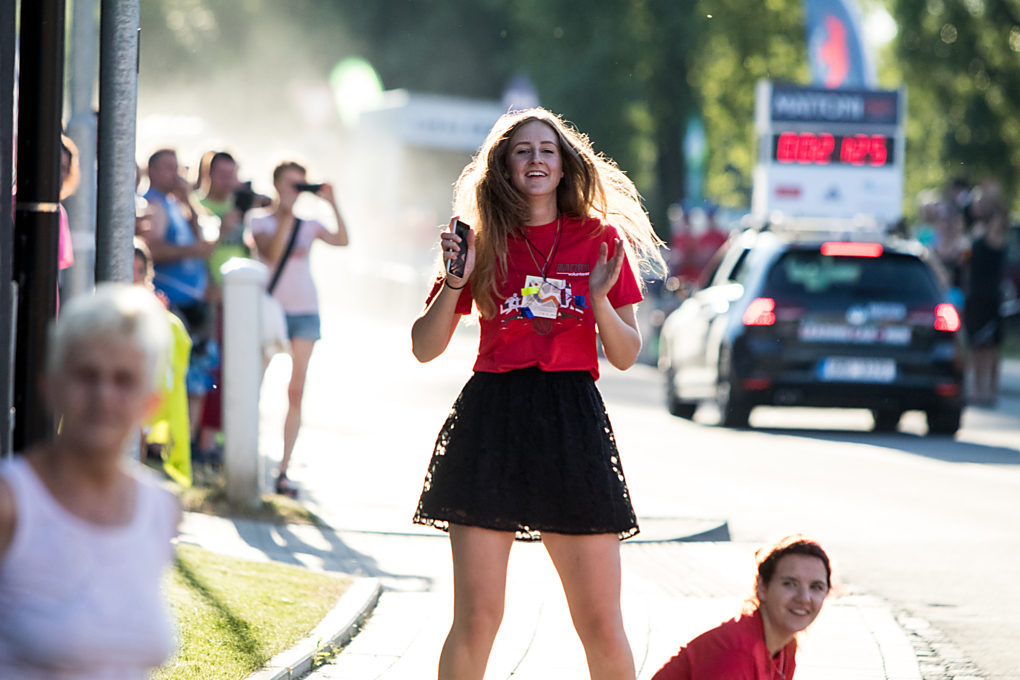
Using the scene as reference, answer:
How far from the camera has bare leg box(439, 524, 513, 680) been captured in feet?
13.2

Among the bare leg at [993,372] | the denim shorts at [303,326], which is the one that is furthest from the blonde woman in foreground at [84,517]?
the bare leg at [993,372]

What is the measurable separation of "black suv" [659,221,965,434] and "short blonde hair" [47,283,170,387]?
11365 mm

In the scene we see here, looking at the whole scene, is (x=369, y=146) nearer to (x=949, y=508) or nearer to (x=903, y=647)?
(x=949, y=508)

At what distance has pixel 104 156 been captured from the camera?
16.2 ft

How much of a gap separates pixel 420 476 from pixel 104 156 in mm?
5681

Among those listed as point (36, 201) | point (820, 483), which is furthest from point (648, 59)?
point (36, 201)

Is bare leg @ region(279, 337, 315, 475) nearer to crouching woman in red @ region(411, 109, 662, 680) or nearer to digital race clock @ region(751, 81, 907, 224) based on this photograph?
crouching woman in red @ region(411, 109, 662, 680)

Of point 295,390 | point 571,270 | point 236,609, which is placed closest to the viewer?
point 571,270

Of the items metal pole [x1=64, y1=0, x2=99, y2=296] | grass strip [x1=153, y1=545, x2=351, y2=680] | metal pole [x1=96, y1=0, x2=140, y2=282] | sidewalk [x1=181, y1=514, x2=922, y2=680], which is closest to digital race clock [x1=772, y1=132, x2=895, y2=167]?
sidewalk [x1=181, y1=514, x2=922, y2=680]

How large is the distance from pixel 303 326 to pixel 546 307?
17.3ft

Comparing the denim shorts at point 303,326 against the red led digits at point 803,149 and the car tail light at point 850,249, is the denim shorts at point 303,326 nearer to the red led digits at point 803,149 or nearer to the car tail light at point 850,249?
the car tail light at point 850,249

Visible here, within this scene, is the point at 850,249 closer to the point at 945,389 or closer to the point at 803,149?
the point at 945,389

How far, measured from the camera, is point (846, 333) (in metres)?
13.2

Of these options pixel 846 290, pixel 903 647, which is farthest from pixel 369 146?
pixel 903 647
